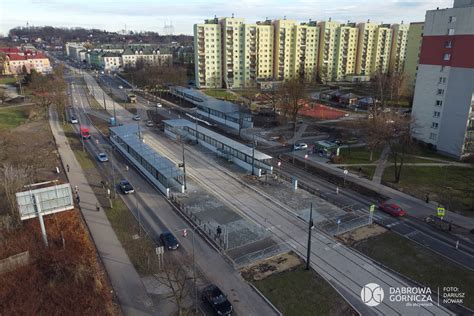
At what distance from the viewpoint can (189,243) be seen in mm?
27500

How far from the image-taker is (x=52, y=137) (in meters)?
56.7

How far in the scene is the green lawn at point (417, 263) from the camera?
22.9 m

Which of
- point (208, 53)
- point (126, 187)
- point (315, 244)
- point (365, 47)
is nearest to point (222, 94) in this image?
point (208, 53)

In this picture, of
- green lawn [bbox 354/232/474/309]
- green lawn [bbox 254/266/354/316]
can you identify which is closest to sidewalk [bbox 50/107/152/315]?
green lawn [bbox 254/266/354/316]

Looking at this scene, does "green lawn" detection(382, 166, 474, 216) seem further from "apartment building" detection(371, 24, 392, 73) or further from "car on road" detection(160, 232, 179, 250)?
"apartment building" detection(371, 24, 392, 73)

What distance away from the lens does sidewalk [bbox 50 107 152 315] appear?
2086 cm

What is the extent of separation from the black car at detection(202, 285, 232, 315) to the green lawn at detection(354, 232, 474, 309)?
12347mm

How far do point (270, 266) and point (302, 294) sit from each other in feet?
11.5

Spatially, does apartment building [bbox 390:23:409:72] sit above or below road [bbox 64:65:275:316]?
above

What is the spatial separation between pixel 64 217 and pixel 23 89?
9279cm

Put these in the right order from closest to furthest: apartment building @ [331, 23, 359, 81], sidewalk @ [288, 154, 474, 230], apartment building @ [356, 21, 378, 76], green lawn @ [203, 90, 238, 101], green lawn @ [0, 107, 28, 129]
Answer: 1. sidewalk @ [288, 154, 474, 230]
2. green lawn @ [0, 107, 28, 129]
3. green lawn @ [203, 90, 238, 101]
4. apartment building @ [331, 23, 359, 81]
5. apartment building @ [356, 21, 378, 76]

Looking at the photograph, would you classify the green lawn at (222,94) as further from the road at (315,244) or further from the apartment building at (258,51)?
the road at (315,244)

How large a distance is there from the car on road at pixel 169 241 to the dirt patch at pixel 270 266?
5.90 metres

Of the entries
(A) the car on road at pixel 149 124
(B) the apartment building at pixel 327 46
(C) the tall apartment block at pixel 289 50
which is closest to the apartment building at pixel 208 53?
(C) the tall apartment block at pixel 289 50
